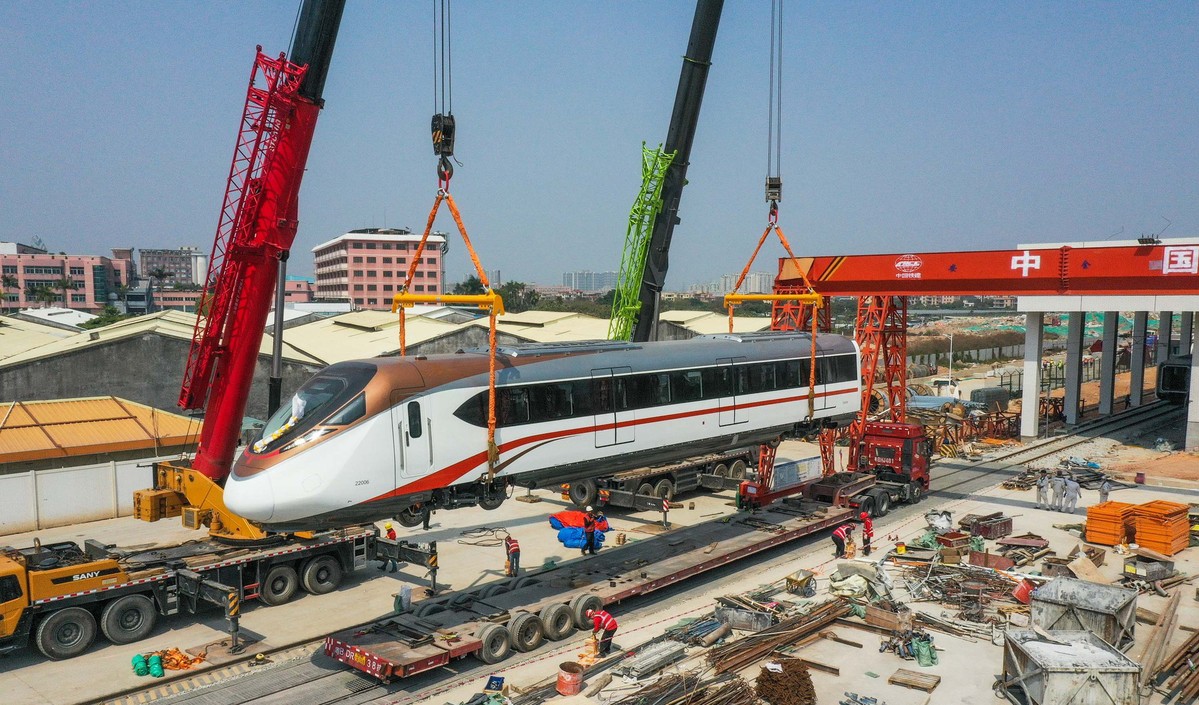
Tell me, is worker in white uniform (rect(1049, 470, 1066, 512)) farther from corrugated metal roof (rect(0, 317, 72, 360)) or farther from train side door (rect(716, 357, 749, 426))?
corrugated metal roof (rect(0, 317, 72, 360))

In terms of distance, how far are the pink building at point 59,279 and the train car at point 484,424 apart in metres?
123

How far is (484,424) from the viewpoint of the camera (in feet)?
48.2

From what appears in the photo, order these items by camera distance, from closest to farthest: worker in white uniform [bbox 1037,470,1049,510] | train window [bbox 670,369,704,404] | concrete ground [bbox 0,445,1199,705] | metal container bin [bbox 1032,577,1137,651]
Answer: concrete ground [bbox 0,445,1199,705] < metal container bin [bbox 1032,577,1137,651] < train window [bbox 670,369,704,404] < worker in white uniform [bbox 1037,470,1049,510]

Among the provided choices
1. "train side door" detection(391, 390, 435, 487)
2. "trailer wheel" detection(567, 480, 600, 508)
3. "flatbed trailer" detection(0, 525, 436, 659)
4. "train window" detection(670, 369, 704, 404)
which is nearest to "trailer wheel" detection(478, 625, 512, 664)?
"flatbed trailer" detection(0, 525, 436, 659)

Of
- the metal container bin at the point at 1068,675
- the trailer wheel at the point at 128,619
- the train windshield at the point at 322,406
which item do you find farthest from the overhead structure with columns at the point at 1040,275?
the trailer wheel at the point at 128,619

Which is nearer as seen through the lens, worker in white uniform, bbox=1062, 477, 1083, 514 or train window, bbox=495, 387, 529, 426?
train window, bbox=495, 387, 529, 426

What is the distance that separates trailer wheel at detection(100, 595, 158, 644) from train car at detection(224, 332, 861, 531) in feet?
18.1

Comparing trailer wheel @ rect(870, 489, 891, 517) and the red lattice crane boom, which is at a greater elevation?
the red lattice crane boom

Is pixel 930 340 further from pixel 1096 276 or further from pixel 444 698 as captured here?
pixel 444 698

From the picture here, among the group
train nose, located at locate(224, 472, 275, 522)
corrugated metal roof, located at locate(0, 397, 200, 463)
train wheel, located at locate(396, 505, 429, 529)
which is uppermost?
train nose, located at locate(224, 472, 275, 522)

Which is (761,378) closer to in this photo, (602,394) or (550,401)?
(602,394)

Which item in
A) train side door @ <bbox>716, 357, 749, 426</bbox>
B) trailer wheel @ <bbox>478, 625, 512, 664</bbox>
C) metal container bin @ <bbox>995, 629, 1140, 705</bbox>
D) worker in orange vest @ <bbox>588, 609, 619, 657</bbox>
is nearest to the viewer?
metal container bin @ <bbox>995, 629, 1140, 705</bbox>

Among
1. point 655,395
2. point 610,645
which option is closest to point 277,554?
point 610,645

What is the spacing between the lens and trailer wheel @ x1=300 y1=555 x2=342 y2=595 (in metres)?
19.2
